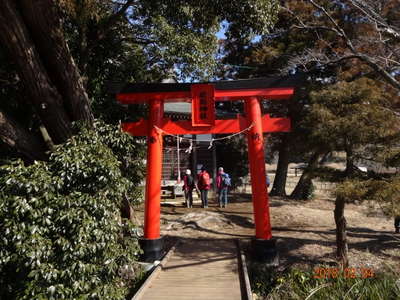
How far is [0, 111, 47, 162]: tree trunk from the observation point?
192 inches

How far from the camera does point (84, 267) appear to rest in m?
4.05

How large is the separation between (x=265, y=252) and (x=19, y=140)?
538 cm

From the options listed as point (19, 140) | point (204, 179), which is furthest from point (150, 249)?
point (204, 179)

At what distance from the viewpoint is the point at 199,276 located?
5758 millimetres

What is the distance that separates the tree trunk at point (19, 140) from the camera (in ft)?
16.0

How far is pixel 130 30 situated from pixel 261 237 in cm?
655

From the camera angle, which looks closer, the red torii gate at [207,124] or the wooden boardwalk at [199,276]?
the wooden boardwalk at [199,276]

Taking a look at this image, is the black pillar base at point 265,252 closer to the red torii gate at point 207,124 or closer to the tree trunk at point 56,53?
the red torii gate at point 207,124

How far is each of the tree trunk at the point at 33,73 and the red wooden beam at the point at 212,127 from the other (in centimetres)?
193

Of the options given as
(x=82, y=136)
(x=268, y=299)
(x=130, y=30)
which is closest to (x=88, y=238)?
(x=82, y=136)

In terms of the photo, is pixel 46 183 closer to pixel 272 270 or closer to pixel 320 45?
pixel 272 270

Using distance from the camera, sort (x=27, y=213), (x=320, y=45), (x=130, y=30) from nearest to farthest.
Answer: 1. (x=27, y=213)
2. (x=130, y=30)
3. (x=320, y=45)
